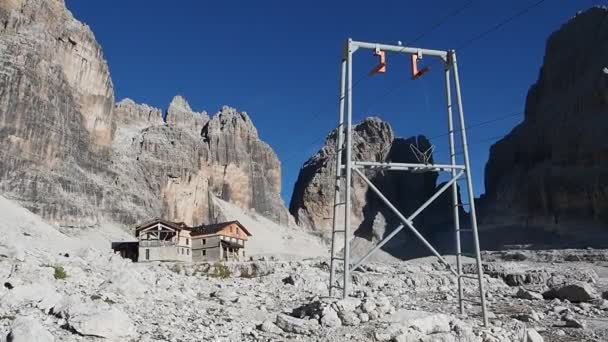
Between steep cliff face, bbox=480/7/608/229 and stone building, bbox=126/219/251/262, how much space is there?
65.0 m

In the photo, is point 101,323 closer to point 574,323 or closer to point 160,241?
point 574,323

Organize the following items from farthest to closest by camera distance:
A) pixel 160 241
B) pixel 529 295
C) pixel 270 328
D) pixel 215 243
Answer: pixel 215 243, pixel 160 241, pixel 529 295, pixel 270 328

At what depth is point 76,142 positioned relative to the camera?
77562 millimetres

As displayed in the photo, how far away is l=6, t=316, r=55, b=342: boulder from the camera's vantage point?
714cm

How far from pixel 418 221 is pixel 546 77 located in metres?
49.0

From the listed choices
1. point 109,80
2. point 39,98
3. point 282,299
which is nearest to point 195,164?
point 109,80

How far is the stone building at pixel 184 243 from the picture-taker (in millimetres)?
57719

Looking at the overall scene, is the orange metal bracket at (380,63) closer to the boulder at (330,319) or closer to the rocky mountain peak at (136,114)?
the boulder at (330,319)

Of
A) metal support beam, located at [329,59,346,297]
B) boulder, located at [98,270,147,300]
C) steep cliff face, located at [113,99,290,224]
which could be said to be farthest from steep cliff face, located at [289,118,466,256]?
metal support beam, located at [329,59,346,297]

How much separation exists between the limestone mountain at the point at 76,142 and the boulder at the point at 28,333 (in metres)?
66.7

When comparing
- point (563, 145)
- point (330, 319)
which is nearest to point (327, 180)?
point (563, 145)

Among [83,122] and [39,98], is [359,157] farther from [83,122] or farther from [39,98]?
[39,98]

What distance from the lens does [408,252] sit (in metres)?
113

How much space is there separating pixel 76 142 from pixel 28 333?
77.8 meters
